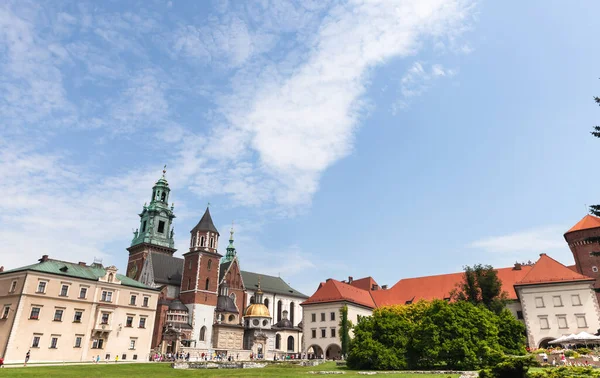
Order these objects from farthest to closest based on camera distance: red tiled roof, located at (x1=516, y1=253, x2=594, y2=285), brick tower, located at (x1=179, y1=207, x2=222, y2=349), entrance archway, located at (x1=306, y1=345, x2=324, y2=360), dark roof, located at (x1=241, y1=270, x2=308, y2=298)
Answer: dark roof, located at (x1=241, y1=270, x2=308, y2=298)
brick tower, located at (x1=179, y1=207, x2=222, y2=349)
entrance archway, located at (x1=306, y1=345, x2=324, y2=360)
red tiled roof, located at (x1=516, y1=253, x2=594, y2=285)

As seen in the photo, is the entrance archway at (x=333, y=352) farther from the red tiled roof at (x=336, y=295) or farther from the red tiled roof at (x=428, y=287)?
the red tiled roof at (x=428, y=287)

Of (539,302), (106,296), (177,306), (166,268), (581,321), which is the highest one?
(166,268)

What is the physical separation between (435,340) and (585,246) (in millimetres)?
34950

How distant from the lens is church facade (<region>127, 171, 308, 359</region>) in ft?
202

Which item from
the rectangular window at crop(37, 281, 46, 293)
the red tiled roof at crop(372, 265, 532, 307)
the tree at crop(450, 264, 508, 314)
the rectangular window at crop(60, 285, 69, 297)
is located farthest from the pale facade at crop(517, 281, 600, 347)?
the rectangular window at crop(37, 281, 46, 293)

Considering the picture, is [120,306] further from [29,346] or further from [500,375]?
[500,375]

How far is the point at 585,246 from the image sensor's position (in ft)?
181

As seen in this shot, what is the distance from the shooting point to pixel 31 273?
4388 cm

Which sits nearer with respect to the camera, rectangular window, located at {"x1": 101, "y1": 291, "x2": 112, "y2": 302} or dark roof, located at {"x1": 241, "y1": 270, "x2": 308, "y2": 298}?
rectangular window, located at {"x1": 101, "y1": 291, "x2": 112, "y2": 302}

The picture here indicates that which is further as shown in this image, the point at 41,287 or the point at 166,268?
the point at 166,268

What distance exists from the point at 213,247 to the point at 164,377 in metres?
44.7

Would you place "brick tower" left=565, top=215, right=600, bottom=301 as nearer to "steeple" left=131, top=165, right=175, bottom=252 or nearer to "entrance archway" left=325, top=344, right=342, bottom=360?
"entrance archway" left=325, top=344, right=342, bottom=360

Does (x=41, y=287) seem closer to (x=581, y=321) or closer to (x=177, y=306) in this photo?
(x=177, y=306)

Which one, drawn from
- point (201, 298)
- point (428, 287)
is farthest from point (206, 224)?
point (428, 287)
